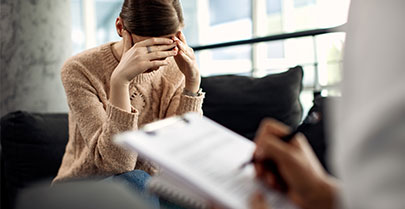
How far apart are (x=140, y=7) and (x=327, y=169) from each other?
0.79 metres

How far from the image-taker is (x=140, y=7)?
1.46m

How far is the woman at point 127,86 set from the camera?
1.39 m

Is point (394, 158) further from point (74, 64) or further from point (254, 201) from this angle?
point (74, 64)

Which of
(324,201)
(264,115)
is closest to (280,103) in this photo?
(264,115)

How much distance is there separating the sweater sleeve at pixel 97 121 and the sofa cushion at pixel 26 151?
591mm

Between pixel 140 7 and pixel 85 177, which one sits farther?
pixel 85 177

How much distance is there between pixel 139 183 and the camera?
1377mm

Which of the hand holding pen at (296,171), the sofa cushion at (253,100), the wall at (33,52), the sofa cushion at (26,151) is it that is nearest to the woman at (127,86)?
the sofa cushion at (253,100)

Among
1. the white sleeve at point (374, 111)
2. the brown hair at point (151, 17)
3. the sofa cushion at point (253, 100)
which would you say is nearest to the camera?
the white sleeve at point (374, 111)

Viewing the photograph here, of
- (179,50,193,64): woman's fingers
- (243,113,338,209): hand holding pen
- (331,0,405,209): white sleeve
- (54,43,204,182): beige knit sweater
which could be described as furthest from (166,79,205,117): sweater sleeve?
(331,0,405,209): white sleeve

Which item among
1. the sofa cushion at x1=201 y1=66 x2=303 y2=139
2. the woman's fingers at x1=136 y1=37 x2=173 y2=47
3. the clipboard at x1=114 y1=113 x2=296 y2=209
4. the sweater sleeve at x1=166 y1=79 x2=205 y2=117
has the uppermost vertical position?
the woman's fingers at x1=136 y1=37 x2=173 y2=47

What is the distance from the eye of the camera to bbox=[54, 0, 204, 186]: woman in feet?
4.55

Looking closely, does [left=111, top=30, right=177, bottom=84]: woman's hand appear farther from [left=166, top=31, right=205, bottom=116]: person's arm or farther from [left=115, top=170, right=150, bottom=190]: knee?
[left=115, top=170, right=150, bottom=190]: knee

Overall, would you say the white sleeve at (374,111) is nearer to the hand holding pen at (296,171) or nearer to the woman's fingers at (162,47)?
the hand holding pen at (296,171)
